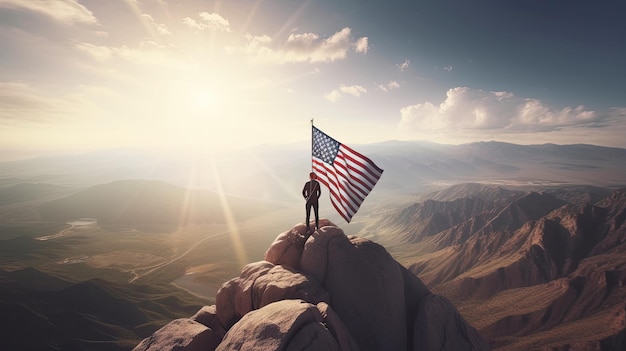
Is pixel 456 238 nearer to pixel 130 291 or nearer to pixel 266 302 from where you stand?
pixel 130 291

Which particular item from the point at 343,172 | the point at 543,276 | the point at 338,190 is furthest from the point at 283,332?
the point at 543,276

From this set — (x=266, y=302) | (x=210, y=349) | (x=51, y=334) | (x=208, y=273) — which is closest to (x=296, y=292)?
(x=266, y=302)

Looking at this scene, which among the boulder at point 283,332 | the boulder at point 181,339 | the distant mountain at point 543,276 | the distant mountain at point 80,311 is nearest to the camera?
the boulder at point 283,332

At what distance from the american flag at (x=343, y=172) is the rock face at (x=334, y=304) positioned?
8.05 feet

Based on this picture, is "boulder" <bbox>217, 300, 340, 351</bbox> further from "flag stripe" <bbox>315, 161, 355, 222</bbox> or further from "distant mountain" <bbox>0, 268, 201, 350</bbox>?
"distant mountain" <bbox>0, 268, 201, 350</bbox>

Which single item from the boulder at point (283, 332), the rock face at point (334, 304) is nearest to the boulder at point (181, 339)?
the rock face at point (334, 304)

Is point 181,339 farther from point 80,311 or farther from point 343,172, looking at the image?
point 80,311

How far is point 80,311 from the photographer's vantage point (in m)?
83.5

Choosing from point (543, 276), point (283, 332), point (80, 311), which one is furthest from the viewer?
point (543, 276)

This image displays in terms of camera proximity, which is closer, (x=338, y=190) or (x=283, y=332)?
(x=283, y=332)

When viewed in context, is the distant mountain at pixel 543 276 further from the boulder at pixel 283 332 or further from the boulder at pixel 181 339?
the boulder at pixel 181 339

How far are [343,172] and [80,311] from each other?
10310 cm

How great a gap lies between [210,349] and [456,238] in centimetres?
19799

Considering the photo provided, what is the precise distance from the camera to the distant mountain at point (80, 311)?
64625 millimetres
